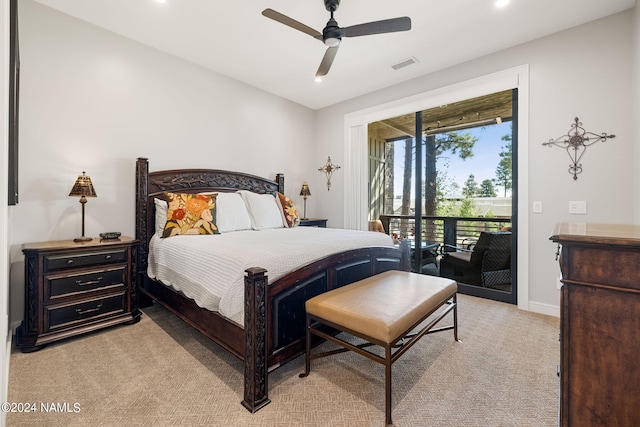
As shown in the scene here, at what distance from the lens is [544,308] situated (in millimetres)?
2910

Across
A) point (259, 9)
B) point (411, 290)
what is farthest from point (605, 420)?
point (259, 9)

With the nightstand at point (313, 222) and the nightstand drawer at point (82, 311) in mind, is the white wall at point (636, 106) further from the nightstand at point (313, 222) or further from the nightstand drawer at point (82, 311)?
the nightstand drawer at point (82, 311)

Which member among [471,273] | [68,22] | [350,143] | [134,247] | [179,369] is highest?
[68,22]

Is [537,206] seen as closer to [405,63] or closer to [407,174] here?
[407,174]

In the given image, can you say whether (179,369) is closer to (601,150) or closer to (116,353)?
(116,353)

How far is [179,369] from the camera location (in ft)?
6.29

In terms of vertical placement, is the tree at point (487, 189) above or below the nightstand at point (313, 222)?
above

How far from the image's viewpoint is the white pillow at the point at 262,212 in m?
3.41

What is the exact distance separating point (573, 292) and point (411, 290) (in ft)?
3.46

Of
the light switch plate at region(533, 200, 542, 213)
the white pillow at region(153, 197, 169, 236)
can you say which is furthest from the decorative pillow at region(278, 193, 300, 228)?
the light switch plate at region(533, 200, 542, 213)

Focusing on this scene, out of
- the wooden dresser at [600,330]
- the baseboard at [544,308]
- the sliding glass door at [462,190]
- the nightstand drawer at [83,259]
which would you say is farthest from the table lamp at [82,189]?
the baseboard at [544,308]

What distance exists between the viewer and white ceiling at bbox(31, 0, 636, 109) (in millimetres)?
2490

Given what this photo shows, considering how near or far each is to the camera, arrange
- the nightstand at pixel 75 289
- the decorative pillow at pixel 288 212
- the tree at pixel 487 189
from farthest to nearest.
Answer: the decorative pillow at pixel 288 212 < the tree at pixel 487 189 < the nightstand at pixel 75 289

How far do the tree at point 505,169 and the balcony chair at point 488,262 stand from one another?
58 cm
